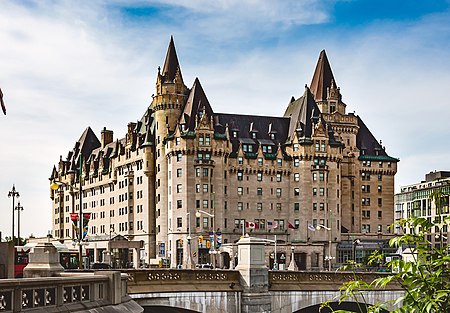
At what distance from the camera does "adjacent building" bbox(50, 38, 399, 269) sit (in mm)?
114000

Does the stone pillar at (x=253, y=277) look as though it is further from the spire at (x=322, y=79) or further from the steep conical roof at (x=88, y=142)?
the steep conical roof at (x=88, y=142)

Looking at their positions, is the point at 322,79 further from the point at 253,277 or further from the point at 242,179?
the point at 253,277

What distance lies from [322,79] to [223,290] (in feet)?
344

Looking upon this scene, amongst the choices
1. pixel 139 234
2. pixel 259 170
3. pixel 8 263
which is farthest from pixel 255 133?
pixel 8 263

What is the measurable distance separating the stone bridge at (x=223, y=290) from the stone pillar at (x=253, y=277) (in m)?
0.06

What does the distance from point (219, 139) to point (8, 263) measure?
99.0 metres

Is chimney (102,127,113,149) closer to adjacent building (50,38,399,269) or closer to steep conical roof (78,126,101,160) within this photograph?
steep conical roof (78,126,101,160)

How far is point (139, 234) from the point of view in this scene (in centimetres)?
12581

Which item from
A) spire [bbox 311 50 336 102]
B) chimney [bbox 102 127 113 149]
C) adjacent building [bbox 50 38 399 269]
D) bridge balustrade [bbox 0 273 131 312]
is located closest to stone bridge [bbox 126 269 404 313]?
bridge balustrade [bbox 0 273 131 312]

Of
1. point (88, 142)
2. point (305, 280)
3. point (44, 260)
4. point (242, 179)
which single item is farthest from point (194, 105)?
point (44, 260)

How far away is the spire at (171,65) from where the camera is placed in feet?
398

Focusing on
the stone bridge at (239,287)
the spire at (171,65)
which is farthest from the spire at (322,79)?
the stone bridge at (239,287)

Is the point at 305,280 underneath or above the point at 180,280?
underneath

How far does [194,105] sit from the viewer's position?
118 m
